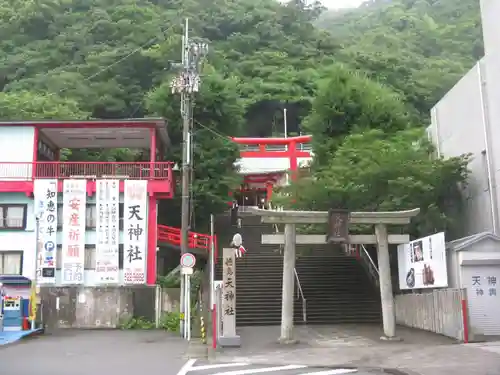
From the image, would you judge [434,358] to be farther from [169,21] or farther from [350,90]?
[169,21]

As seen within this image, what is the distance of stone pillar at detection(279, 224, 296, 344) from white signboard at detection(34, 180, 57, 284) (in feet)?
36.2

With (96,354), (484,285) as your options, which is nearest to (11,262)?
(96,354)

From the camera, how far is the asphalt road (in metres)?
10.6

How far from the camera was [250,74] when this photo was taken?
52906 mm

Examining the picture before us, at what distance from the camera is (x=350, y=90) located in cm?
2511

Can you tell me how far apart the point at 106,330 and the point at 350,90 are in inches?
582

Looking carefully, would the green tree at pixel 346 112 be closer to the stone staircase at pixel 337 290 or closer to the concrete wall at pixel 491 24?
the stone staircase at pixel 337 290

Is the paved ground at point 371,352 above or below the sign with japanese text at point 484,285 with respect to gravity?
below

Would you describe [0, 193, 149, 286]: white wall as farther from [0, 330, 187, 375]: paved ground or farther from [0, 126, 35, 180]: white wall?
[0, 330, 187, 375]: paved ground

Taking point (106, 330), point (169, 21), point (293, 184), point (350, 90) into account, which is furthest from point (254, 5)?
point (106, 330)

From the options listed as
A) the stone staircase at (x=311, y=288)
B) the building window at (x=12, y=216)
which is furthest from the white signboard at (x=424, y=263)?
the building window at (x=12, y=216)

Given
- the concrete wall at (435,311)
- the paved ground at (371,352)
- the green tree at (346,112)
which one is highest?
the green tree at (346,112)

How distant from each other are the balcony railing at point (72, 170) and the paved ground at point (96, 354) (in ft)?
23.5

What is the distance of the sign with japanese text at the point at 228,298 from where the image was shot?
584 inches
